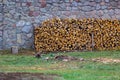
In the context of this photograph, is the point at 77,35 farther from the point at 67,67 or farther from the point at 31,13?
the point at 67,67

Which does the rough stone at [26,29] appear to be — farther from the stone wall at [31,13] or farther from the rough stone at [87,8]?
the rough stone at [87,8]

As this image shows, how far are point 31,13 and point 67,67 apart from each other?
4.99 metres

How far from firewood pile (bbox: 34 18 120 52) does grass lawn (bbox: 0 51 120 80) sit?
1.11m

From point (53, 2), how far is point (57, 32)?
1252 mm

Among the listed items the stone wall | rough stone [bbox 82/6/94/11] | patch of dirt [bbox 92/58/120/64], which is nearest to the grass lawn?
patch of dirt [bbox 92/58/120/64]

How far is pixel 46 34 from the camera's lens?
1709 centimetres

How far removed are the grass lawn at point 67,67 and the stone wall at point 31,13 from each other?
49.2 inches

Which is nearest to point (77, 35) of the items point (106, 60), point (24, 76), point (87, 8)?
point (87, 8)

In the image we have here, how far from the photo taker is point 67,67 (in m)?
12.9

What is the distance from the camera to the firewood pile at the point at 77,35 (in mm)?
17138

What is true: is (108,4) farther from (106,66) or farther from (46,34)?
(106,66)

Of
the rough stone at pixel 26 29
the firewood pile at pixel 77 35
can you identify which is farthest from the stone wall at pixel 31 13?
the firewood pile at pixel 77 35

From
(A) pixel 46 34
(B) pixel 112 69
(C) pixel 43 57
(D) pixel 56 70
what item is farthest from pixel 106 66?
(A) pixel 46 34

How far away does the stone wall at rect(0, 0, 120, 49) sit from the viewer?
56.1 feet
